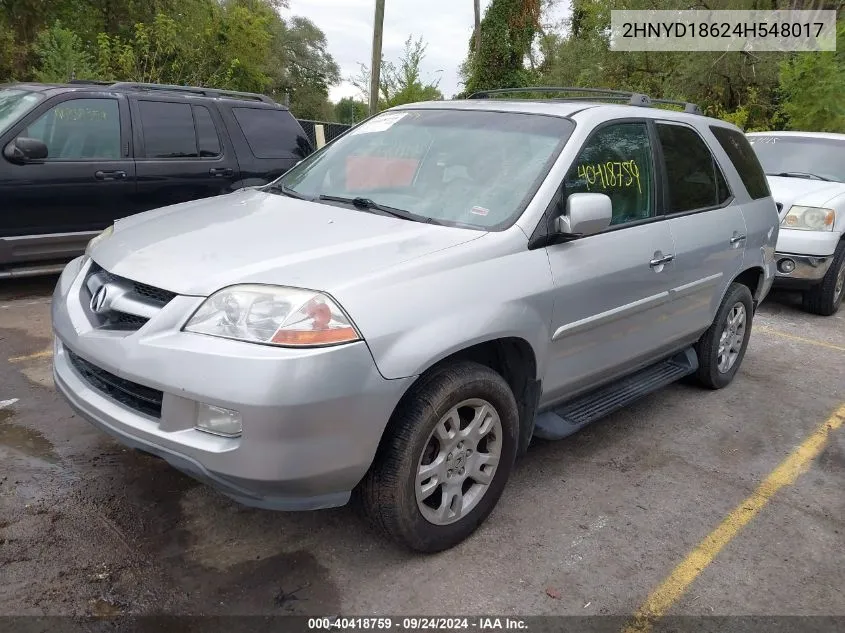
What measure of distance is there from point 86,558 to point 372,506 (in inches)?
43.5

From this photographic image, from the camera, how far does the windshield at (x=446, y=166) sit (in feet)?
10.3

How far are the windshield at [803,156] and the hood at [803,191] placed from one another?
266 millimetres

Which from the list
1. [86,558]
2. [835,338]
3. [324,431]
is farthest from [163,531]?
[835,338]

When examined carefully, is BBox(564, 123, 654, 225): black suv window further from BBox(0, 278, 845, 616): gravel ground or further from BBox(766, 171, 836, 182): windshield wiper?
BBox(766, 171, 836, 182): windshield wiper

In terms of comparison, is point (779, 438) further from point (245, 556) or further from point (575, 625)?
point (245, 556)

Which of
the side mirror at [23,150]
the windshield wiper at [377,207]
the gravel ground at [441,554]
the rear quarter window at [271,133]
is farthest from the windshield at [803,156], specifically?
the side mirror at [23,150]

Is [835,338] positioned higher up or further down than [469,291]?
further down

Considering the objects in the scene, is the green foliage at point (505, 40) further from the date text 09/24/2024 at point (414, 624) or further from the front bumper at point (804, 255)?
the date text 09/24/2024 at point (414, 624)

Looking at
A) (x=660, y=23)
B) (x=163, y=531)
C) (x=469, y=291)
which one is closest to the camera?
(x=469, y=291)

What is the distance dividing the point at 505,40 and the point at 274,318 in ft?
67.1

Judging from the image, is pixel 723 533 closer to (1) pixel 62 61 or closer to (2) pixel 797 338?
(2) pixel 797 338

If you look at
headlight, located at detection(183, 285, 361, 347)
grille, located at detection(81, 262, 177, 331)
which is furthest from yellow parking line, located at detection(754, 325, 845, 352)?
grille, located at detection(81, 262, 177, 331)

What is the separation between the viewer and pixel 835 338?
21.1 ft

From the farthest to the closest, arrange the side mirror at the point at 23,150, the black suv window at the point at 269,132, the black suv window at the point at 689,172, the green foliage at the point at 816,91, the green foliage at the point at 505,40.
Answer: the green foliage at the point at 505,40 → the green foliage at the point at 816,91 → the black suv window at the point at 269,132 → the side mirror at the point at 23,150 → the black suv window at the point at 689,172
